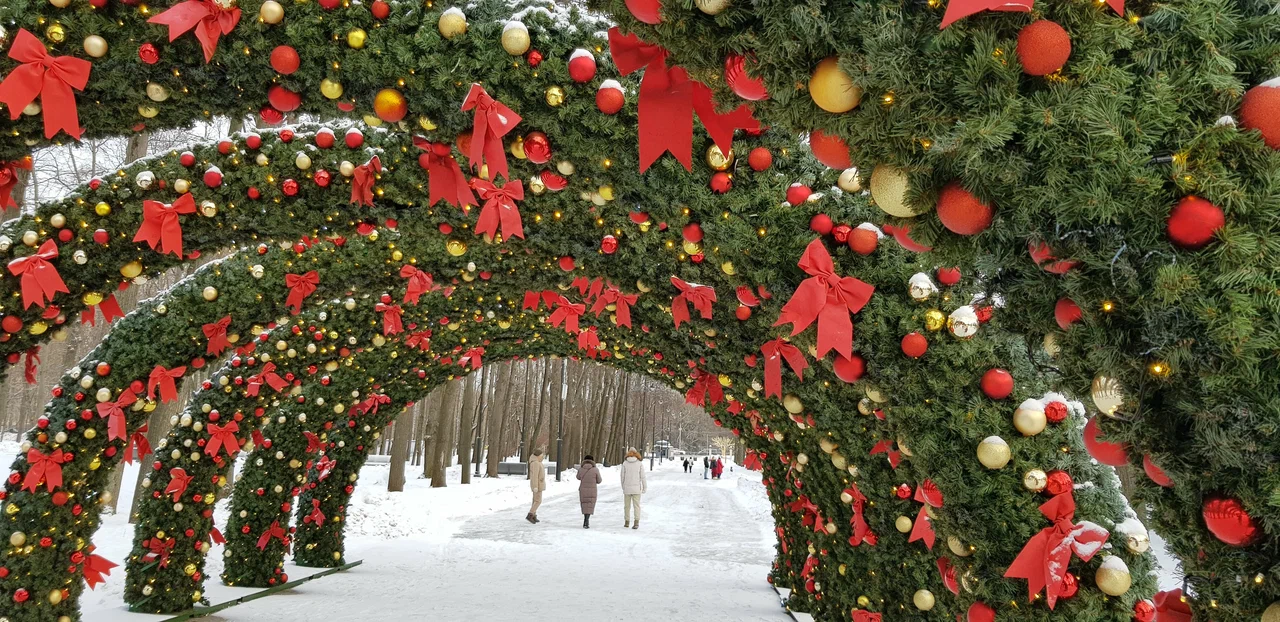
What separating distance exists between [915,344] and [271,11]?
270 centimetres

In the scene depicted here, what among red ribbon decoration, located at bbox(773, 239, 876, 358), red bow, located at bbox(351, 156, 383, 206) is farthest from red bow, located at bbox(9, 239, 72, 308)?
red ribbon decoration, located at bbox(773, 239, 876, 358)

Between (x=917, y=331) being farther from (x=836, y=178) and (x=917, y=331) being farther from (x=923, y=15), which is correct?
(x=923, y=15)

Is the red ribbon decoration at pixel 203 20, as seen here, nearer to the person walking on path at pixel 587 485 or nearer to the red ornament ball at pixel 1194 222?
the red ornament ball at pixel 1194 222

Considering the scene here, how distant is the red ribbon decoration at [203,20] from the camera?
2.34 metres

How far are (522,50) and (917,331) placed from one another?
5.98 ft

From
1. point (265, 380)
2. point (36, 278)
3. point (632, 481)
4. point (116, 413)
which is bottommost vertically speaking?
point (632, 481)

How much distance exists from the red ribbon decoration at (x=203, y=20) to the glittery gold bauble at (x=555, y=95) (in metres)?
1.17

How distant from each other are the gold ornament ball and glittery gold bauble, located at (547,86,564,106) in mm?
1708

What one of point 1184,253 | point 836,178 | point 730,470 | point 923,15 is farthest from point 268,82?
point 730,470

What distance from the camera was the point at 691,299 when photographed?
3334 millimetres

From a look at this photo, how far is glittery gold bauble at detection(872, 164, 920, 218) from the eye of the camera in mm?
1241

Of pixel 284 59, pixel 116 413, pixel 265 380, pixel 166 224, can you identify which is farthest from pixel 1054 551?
pixel 265 380

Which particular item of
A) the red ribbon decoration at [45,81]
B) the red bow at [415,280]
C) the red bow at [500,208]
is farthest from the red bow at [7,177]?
the red bow at [415,280]

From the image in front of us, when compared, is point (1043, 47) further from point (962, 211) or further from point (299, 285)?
point (299, 285)
